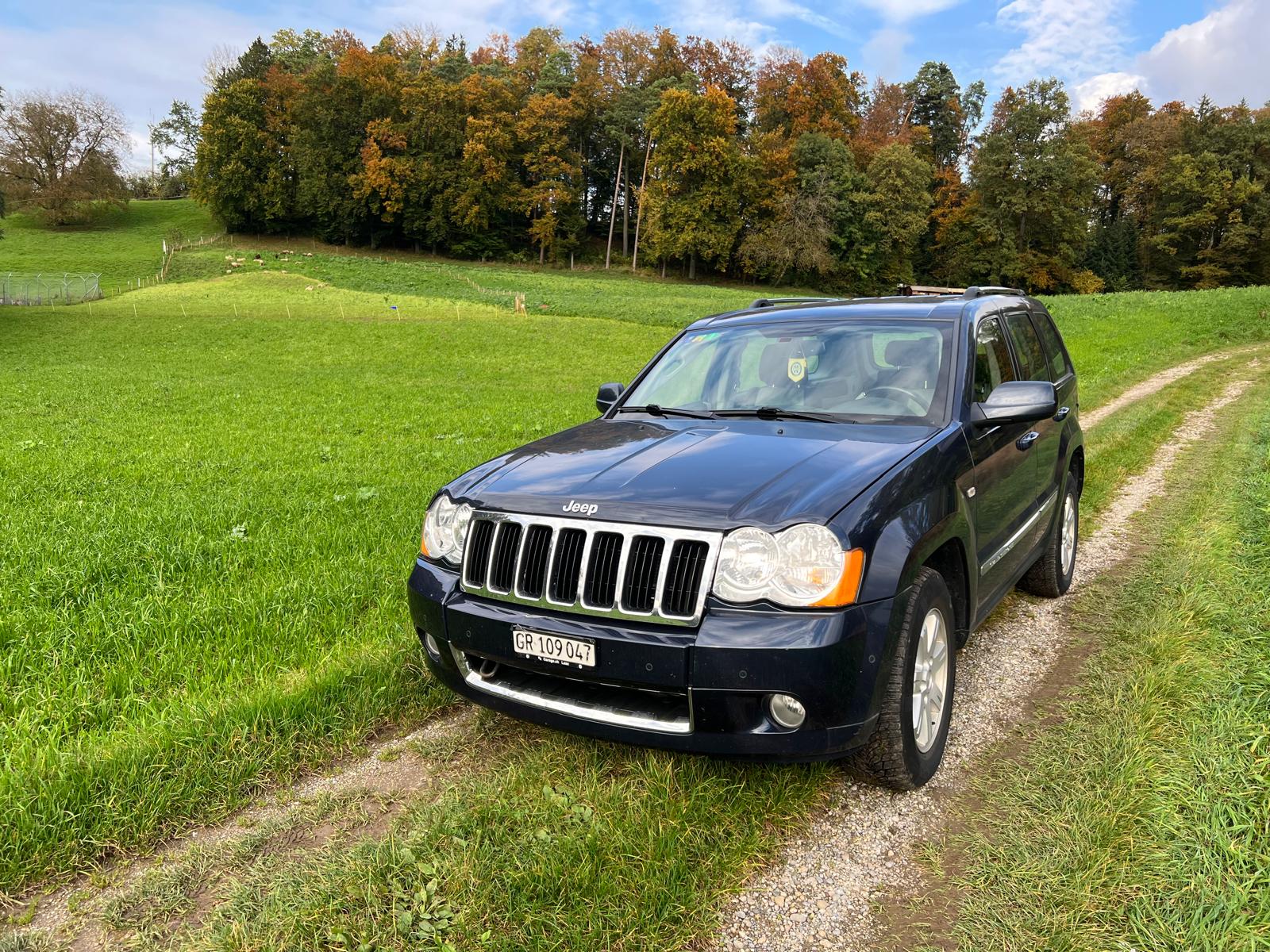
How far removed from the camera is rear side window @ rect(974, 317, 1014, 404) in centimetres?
396

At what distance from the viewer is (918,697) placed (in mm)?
3078

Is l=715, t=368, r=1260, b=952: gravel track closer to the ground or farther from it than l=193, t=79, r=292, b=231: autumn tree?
closer to the ground

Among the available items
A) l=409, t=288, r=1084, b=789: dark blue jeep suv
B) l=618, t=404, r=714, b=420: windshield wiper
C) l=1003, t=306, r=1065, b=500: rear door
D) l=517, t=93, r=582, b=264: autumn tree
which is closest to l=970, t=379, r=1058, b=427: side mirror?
l=409, t=288, r=1084, b=789: dark blue jeep suv

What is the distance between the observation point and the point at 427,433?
11.4m

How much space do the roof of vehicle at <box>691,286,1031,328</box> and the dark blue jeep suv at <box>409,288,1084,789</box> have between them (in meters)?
0.07

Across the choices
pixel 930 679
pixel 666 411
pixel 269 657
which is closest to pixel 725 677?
pixel 930 679

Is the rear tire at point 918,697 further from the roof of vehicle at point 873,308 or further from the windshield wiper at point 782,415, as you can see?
the roof of vehicle at point 873,308

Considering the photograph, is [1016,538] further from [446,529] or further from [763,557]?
[446,529]

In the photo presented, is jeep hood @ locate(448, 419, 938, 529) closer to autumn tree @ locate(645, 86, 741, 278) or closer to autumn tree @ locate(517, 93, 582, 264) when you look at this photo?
autumn tree @ locate(645, 86, 741, 278)

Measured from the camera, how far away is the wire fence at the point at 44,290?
37.6 metres

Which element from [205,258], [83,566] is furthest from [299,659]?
[205,258]

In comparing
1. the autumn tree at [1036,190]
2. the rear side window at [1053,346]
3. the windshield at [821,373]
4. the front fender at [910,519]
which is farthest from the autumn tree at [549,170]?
the front fender at [910,519]

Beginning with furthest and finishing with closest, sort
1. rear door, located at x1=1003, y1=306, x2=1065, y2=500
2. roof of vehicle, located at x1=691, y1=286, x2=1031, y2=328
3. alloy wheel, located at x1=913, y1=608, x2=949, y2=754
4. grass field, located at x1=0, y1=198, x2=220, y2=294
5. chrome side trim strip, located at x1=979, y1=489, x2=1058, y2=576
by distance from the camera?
grass field, located at x1=0, y1=198, x2=220, y2=294 < rear door, located at x1=1003, y1=306, x2=1065, y2=500 < roof of vehicle, located at x1=691, y1=286, x2=1031, y2=328 < chrome side trim strip, located at x1=979, y1=489, x2=1058, y2=576 < alloy wheel, located at x1=913, y1=608, x2=949, y2=754

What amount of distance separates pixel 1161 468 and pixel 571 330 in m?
22.0
